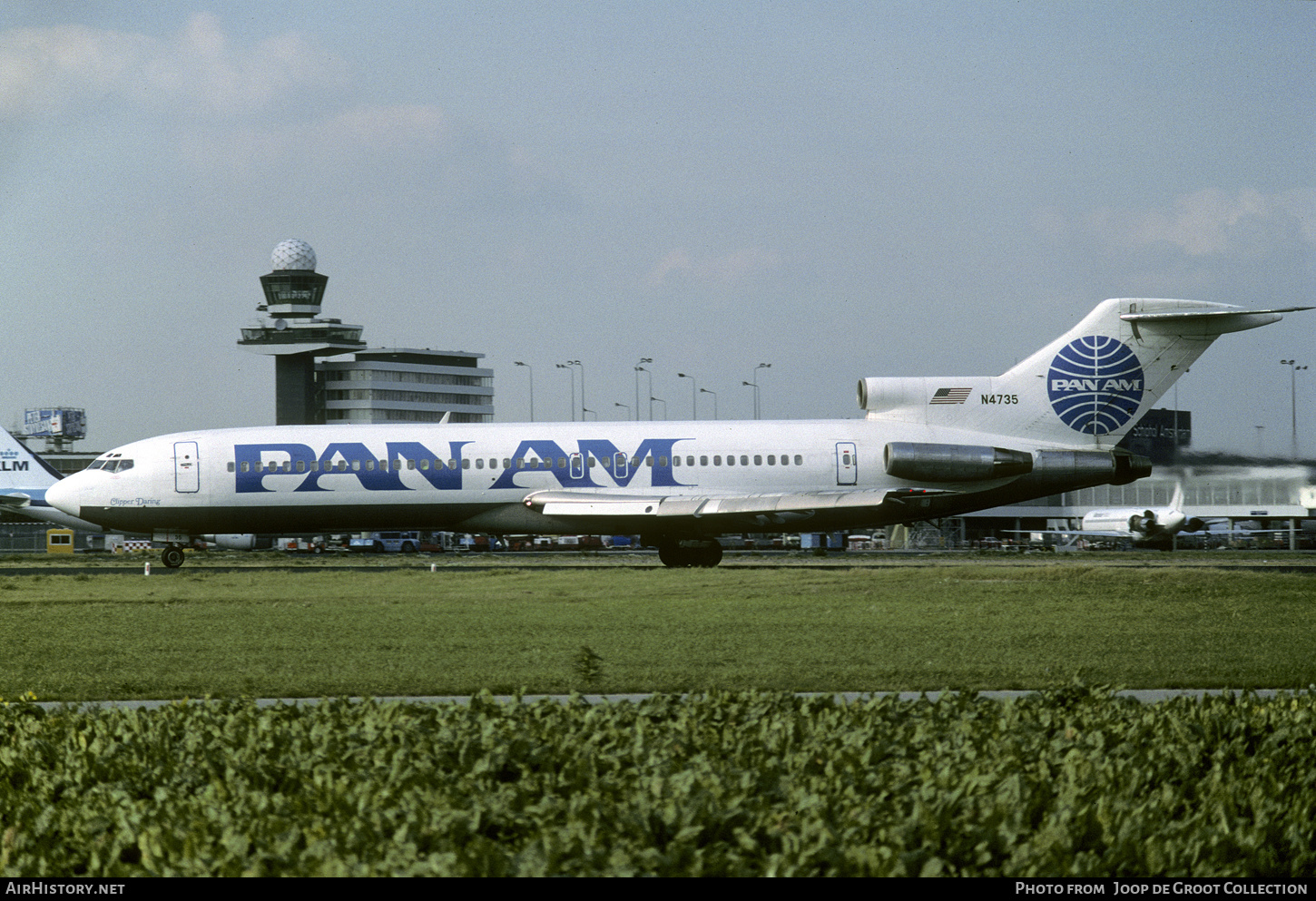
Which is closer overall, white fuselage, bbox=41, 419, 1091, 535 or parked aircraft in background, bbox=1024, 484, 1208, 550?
white fuselage, bbox=41, 419, 1091, 535

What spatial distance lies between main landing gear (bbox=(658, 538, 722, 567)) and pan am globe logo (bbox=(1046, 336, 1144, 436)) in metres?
10.0

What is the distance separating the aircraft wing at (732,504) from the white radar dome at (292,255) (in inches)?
3542

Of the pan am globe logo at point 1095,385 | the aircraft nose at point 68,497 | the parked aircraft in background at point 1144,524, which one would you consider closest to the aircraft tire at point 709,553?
the pan am globe logo at point 1095,385

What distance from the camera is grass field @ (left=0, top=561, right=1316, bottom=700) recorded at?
12.9m

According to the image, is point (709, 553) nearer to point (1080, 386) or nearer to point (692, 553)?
point (692, 553)

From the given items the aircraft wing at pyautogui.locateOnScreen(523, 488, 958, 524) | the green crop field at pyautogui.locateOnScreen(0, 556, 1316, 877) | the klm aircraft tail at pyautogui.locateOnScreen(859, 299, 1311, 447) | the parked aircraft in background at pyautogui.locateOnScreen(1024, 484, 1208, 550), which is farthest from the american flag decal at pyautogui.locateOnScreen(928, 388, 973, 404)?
the green crop field at pyautogui.locateOnScreen(0, 556, 1316, 877)

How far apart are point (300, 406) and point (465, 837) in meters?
127

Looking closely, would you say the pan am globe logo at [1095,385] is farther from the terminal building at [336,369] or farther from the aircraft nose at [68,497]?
the terminal building at [336,369]

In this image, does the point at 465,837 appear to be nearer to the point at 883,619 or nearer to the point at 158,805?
the point at 158,805

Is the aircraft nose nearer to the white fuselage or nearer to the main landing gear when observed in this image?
the white fuselage

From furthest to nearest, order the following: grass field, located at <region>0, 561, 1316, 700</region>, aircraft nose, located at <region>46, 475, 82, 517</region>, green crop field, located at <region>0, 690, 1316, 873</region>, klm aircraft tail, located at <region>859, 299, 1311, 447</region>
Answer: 1. aircraft nose, located at <region>46, 475, 82, 517</region>
2. klm aircraft tail, located at <region>859, 299, 1311, 447</region>
3. grass field, located at <region>0, 561, 1316, 700</region>
4. green crop field, located at <region>0, 690, 1316, 873</region>

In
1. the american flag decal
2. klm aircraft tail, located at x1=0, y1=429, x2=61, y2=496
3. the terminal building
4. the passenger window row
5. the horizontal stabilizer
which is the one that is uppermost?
the terminal building

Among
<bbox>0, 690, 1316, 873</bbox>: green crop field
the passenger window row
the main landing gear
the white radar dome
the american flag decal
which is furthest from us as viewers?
the white radar dome
